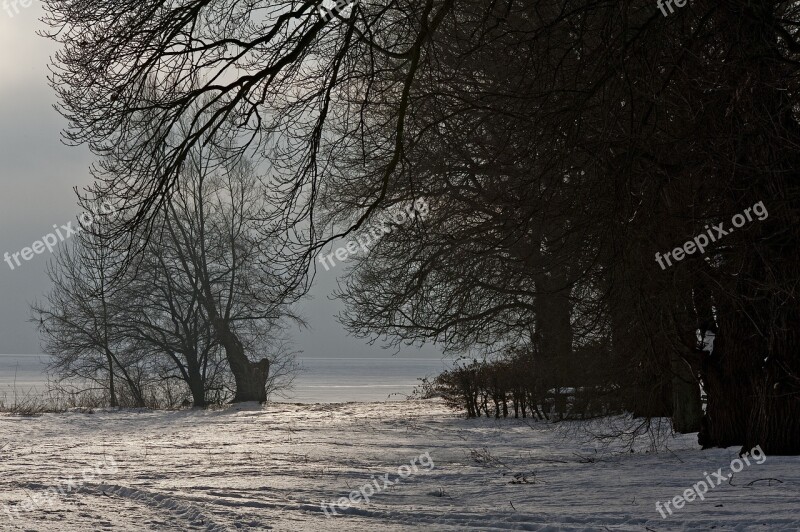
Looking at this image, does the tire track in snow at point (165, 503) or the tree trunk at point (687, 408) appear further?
the tree trunk at point (687, 408)

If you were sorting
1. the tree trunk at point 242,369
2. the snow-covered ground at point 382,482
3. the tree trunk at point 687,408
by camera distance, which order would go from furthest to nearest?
the tree trunk at point 242,369, the tree trunk at point 687,408, the snow-covered ground at point 382,482

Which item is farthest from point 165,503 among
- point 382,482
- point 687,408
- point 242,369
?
point 242,369

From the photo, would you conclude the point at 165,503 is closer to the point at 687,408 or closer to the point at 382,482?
the point at 382,482

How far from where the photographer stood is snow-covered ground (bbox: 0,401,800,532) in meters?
7.46

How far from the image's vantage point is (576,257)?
1195 cm

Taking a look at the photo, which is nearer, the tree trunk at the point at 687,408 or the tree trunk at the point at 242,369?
the tree trunk at the point at 687,408

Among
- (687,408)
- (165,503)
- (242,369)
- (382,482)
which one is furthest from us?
Result: (242,369)

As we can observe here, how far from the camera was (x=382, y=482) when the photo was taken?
32.9 ft

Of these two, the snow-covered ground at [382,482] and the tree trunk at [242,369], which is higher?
the tree trunk at [242,369]

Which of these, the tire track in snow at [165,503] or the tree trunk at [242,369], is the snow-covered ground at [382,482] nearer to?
the tire track in snow at [165,503]

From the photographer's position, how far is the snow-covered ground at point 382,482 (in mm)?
7457

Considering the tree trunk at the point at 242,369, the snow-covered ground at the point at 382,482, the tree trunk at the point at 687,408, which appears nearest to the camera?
the snow-covered ground at the point at 382,482

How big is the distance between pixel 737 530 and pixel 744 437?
4.92 meters

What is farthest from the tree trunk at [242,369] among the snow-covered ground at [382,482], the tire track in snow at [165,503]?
the tire track in snow at [165,503]
